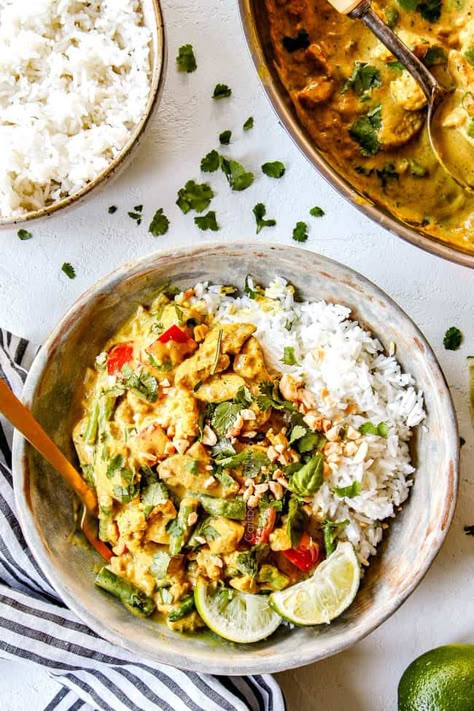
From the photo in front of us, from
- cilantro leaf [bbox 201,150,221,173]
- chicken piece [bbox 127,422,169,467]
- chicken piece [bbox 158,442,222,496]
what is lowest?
chicken piece [bbox 158,442,222,496]

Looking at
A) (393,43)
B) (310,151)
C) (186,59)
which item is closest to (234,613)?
(310,151)

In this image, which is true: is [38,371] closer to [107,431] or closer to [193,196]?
[107,431]

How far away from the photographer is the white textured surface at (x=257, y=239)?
309 cm

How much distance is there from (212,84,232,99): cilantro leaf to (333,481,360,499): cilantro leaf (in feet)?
4.74

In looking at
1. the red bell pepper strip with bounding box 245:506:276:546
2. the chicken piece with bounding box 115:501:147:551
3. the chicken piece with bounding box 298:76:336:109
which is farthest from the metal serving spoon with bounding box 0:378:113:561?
the chicken piece with bounding box 298:76:336:109

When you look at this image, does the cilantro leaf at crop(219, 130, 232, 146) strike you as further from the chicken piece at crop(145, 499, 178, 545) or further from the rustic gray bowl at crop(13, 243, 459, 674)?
the chicken piece at crop(145, 499, 178, 545)

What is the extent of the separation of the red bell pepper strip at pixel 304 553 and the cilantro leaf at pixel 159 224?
3.90 feet

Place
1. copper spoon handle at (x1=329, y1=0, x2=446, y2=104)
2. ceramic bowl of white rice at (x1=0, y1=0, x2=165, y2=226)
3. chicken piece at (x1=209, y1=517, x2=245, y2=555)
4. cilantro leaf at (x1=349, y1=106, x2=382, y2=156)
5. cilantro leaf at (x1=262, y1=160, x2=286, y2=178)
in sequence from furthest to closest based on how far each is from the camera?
cilantro leaf at (x1=262, y1=160, x2=286, y2=178) < ceramic bowl of white rice at (x1=0, y1=0, x2=165, y2=226) < cilantro leaf at (x1=349, y1=106, x2=382, y2=156) < chicken piece at (x1=209, y1=517, x2=245, y2=555) < copper spoon handle at (x1=329, y1=0, x2=446, y2=104)

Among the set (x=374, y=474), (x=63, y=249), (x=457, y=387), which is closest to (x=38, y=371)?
(x=63, y=249)

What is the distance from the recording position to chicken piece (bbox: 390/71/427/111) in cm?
275

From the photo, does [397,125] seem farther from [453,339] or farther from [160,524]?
[160,524]

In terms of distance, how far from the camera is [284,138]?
10.3 ft

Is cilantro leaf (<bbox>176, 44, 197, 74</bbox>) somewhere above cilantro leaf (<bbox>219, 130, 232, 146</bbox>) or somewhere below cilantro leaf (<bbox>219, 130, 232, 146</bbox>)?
above

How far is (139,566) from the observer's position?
276cm
